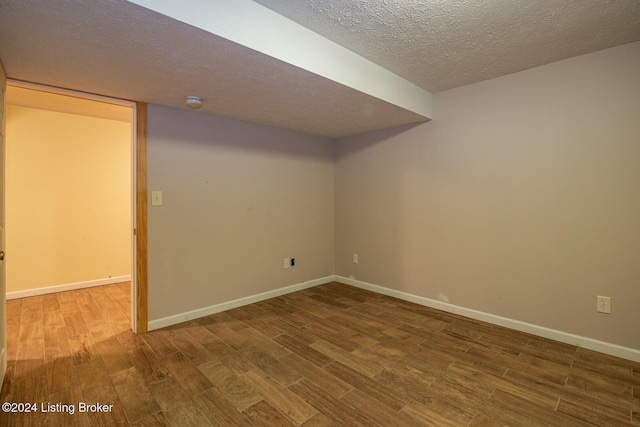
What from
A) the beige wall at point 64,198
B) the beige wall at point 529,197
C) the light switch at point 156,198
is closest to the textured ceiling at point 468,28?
the beige wall at point 529,197

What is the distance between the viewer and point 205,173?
2.85 metres

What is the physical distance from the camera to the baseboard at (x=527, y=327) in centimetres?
207


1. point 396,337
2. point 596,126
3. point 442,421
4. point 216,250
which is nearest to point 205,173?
point 216,250

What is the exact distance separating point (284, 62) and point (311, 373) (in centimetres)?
196

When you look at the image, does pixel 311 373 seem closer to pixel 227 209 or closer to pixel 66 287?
pixel 227 209

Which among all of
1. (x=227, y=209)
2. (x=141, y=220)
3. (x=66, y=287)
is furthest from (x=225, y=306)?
(x=66, y=287)

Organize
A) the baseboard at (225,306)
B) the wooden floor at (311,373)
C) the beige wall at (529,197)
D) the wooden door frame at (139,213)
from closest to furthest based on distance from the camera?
1. the wooden floor at (311,373)
2. the beige wall at (529,197)
3. the wooden door frame at (139,213)
4. the baseboard at (225,306)

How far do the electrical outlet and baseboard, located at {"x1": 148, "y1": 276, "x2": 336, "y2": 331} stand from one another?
268 centimetres

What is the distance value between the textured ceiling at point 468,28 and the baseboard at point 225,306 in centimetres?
255

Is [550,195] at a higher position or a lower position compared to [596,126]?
lower

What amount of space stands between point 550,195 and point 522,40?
1.18 meters

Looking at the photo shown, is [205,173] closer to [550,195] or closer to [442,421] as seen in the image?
[442,421]

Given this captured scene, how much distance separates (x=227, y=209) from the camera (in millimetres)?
3002

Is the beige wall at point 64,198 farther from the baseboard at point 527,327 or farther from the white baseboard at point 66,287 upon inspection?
the baseboard at point 527,327
